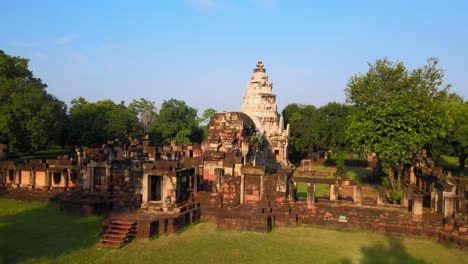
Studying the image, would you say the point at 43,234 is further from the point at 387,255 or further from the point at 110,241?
the point at 387,255

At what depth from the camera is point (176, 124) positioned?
6475cm

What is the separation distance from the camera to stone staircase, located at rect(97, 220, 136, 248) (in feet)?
48.5

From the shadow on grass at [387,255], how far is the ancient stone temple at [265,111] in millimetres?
31653

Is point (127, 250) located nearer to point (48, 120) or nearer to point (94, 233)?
point (94, 233)

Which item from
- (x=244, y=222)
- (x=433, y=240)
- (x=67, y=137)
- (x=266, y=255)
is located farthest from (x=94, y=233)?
(x=67, y=137)

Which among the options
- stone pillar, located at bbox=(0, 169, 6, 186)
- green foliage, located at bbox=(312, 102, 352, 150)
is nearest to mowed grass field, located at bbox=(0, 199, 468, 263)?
stone pillar, located at bbox=(0, 169, 6, 186)

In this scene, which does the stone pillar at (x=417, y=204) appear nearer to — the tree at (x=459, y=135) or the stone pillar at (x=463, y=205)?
the stone pillar at (x=463, y=205)

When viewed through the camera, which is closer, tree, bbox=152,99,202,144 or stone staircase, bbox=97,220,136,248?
stone staircase, bbox=97,220,136,248

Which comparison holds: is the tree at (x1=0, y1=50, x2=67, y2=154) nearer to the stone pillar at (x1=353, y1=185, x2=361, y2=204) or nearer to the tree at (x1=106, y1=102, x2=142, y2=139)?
the tree at (x1=106, y1=102, x2=142, y2=139)

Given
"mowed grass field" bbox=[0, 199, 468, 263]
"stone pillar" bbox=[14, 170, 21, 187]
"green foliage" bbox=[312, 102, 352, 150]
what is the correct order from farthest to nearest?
"green foliage" bbox=[312, 102, 352, 150] → "stone pillar" bbox=[14, 170, 21, 187] → "mowed grass field" bbox=[0, 199, 468, 263]

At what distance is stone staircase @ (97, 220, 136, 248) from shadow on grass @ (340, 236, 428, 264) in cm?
863

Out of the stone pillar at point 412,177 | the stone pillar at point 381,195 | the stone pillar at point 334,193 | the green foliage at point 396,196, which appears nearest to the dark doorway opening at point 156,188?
the stone pillar at point 334,193

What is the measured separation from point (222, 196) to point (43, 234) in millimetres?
8422

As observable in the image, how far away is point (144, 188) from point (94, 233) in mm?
3373
